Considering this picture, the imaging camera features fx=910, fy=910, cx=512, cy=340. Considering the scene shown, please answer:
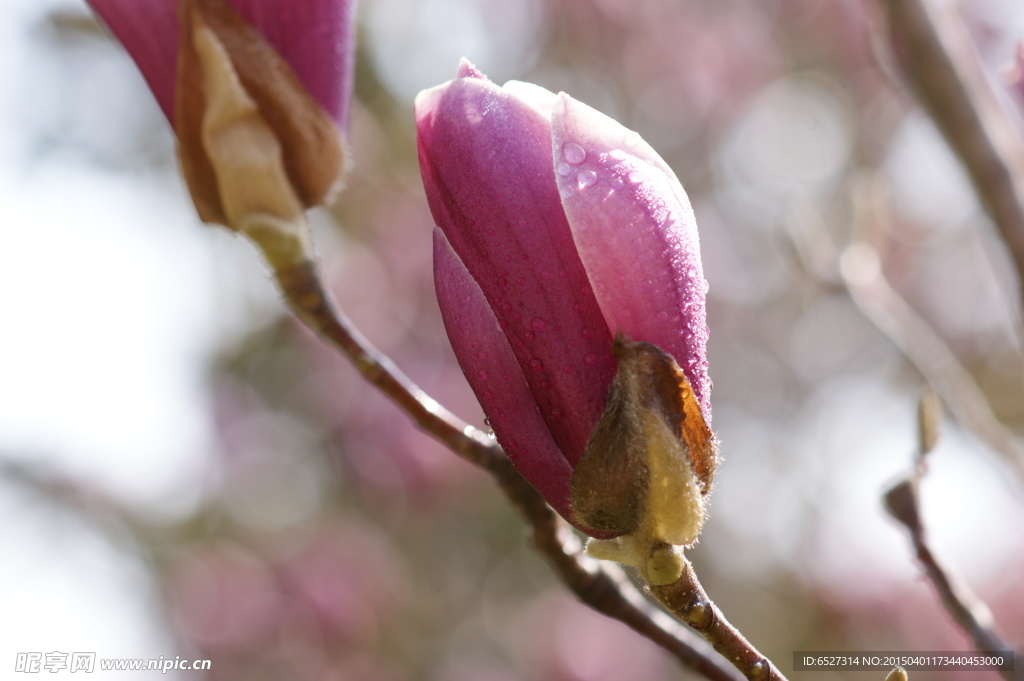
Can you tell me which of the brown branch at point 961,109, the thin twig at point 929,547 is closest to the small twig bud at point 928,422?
the thin twig at point 929,547

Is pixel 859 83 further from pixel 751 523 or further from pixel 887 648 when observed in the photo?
pixel 887 648

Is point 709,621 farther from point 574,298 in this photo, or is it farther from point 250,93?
point 250,93

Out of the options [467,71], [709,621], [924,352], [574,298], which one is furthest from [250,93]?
[924,352]

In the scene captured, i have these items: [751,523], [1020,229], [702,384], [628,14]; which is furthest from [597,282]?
[628,14]

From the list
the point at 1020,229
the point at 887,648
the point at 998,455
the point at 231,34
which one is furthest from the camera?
the point at 887,648

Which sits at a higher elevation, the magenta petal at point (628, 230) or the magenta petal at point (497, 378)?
the magenta petal at point (628, 230)

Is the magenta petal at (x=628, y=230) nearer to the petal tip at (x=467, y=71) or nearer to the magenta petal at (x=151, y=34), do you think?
the petal tip at (x=467, y=71)
